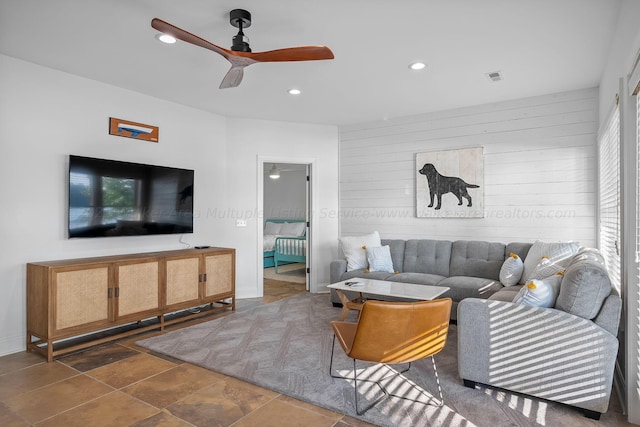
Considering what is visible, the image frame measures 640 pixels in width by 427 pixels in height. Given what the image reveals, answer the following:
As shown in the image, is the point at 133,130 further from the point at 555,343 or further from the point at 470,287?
the point at 555,343

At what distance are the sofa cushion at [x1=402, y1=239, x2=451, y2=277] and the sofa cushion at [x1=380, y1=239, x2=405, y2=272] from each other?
55mm

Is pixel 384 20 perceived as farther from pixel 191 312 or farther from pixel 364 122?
pixel 191 312

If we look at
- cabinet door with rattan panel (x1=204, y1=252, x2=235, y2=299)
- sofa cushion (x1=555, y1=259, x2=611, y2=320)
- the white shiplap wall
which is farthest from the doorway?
sofa cushion (x1=555, y1=259, x2=611, y2=320)

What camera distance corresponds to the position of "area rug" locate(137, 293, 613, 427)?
91.9 inches

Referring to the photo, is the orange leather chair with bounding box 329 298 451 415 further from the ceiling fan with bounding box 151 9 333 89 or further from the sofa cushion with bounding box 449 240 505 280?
the sofa cushion with bounding box 449 240 505 280

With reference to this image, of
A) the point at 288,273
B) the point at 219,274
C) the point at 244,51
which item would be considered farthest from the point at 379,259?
the point at 288,273

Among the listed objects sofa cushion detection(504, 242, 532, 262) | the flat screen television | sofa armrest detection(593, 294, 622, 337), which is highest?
the flat screen television

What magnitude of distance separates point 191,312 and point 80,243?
60.6 inches

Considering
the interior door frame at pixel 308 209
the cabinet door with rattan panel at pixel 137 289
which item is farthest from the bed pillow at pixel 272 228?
the cabinet door with rattan panel at pixel 137 289

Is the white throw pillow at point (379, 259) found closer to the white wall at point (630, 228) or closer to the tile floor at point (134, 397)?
the tile floor at point (134, 397)

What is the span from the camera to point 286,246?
7824 millimetres

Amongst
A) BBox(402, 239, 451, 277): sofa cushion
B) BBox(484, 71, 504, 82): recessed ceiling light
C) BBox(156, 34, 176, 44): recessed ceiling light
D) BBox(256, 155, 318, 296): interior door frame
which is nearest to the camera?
BBox(156, 34, 176, 44): recessed ceiling light

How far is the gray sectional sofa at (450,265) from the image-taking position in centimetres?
421

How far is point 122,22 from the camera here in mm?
2859
